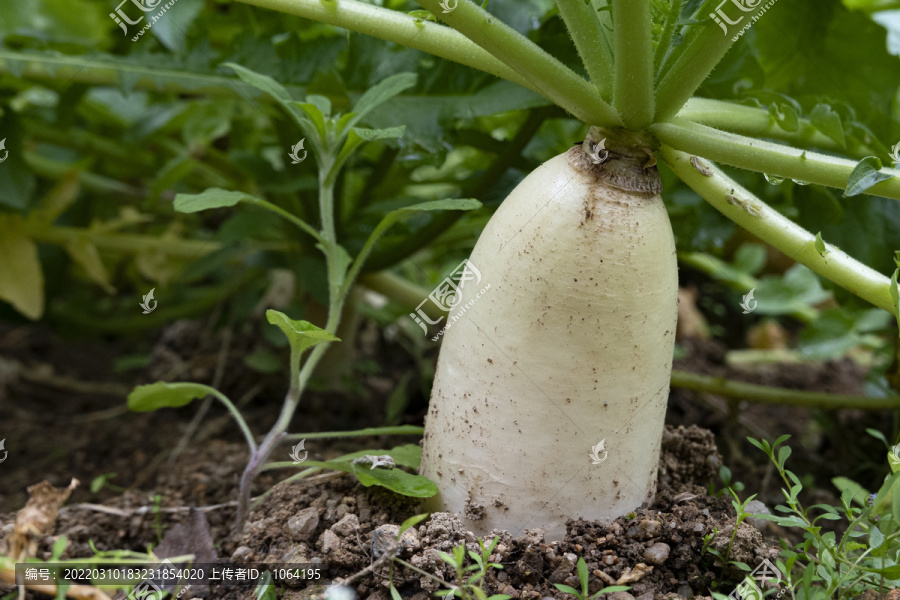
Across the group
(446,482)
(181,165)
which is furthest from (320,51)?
(446,482)

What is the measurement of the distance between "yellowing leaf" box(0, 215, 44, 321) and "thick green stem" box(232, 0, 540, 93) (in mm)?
1032

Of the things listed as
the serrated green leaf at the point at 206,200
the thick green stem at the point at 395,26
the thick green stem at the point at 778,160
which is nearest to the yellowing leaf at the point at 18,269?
the serrated green leaf at the point at 206,200

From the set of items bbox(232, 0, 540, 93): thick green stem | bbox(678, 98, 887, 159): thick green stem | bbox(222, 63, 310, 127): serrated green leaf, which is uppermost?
bbox(232, 0, 540, 93): thick green stem

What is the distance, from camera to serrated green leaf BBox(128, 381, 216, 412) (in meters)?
0.95

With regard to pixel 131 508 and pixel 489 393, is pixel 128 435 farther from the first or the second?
pixel 489 393

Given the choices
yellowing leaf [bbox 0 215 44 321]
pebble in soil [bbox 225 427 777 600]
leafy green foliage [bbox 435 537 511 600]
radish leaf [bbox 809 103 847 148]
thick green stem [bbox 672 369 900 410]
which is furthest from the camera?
yellowing leaf [bbox 0 215 44 321]

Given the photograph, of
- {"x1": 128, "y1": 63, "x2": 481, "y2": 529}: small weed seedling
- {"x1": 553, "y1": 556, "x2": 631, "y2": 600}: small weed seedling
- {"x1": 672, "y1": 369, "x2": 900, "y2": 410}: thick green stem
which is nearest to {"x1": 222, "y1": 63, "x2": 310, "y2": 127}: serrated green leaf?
{"x1": 128, "y1": 63, "x2": 481, "y2": 529}: small weed seedling

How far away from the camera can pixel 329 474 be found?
1003 millimetres

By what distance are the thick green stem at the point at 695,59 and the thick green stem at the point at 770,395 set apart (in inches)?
26.6

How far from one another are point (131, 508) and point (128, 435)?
0.50m

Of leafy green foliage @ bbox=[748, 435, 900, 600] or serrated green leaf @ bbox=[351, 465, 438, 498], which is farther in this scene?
serrated green leaf @ bbox=[351, 465, 438, 498]

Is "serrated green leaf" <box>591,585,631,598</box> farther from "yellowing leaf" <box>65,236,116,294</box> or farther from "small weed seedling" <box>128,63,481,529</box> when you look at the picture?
"yellowing leaf" <box>65,236,116,294</box>

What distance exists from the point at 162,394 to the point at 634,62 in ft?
2.38

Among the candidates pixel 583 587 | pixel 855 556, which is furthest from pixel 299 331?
pixel 855 556
